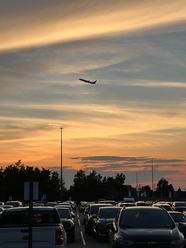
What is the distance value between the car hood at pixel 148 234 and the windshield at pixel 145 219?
441 mm

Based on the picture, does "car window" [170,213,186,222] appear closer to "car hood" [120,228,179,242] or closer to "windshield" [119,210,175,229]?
"windshield" [119,210,175,229]

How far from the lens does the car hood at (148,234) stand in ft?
51.1

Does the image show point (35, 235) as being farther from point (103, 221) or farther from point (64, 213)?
point (64, 213)

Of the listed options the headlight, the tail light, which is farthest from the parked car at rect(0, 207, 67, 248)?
the headlight

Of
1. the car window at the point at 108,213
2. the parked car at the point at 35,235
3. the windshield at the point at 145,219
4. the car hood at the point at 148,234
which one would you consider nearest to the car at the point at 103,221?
Result: the car window at the point at 108,213

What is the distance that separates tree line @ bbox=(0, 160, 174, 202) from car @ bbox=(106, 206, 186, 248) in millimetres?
96654

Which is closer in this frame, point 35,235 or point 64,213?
point 35,235

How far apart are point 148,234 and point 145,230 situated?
380mm

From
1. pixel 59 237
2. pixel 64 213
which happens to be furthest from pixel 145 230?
pixel 64 213

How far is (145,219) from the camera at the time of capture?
17016 mm

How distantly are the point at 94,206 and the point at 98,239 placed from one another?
6.83 meters

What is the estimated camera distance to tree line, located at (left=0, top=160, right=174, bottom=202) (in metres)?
136

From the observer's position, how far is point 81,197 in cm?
16638

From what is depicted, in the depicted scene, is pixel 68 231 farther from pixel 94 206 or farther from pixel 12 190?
pixel 12 190
